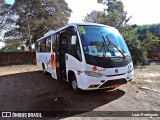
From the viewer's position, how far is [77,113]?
5.48 meters

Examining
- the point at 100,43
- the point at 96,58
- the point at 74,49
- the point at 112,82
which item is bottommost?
the point at 112,82

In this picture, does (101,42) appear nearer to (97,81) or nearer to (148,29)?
(97,81)

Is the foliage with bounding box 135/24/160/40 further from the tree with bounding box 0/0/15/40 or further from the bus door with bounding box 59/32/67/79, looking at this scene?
the bus door with bounding box 59/32/67/79

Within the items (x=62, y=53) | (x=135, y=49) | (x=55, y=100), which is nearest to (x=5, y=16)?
(x=135, y=49)

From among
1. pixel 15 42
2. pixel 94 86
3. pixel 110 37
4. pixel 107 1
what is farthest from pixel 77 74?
pixel 107 1

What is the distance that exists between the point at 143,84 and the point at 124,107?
131 inches

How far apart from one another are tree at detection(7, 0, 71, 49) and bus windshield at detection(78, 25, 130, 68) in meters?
20.6

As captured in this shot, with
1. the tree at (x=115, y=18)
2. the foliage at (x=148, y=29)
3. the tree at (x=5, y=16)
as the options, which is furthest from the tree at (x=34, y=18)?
the foliage at (x=148, y=29)

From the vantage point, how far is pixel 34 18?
2766 centimetres

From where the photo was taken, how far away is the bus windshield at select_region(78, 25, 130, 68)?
6.48 metres

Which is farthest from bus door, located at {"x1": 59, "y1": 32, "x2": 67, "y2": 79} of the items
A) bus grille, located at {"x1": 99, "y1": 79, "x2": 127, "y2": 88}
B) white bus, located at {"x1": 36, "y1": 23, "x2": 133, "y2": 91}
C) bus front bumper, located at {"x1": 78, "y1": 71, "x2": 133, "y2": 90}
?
bus grille, located at {"x1": 99, "y1": 79, "x2": 127, "y2": 88}

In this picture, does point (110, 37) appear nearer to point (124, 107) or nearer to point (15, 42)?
point (124, 107)

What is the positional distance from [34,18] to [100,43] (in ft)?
74.7

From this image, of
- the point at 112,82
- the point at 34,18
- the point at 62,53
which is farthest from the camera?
the point at 34,18
